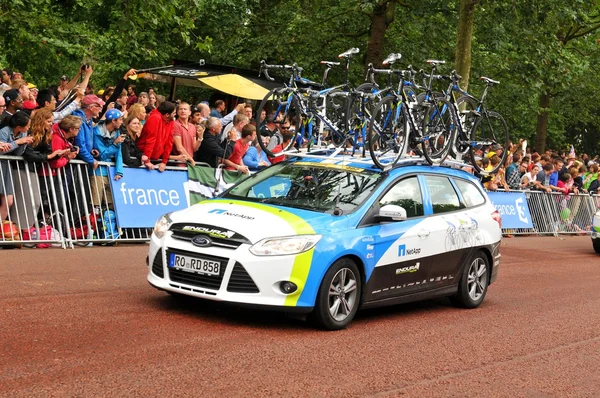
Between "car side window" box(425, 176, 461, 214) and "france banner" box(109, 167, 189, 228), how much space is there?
5620 millimetres

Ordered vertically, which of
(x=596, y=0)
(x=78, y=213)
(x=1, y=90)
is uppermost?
(x=596, y=0)

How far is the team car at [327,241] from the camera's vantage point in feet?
27.9

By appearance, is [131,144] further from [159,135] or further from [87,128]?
[87,128]

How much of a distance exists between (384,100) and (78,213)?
17.3 feet

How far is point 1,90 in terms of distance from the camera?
15.1 m

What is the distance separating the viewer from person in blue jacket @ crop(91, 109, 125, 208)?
47.3ft

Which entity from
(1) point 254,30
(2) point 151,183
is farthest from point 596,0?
(2) point 151,183

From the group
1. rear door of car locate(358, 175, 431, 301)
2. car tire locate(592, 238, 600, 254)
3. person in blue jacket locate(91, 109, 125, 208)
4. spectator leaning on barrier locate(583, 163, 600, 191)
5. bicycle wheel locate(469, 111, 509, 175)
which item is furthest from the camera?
spectator leaning on barrier locate(583, 163, 600, 191)

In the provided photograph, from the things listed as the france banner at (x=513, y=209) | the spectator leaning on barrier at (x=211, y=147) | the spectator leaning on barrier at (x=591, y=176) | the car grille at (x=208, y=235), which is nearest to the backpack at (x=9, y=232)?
the spectator leaning on barrier at (x=211, y=147)

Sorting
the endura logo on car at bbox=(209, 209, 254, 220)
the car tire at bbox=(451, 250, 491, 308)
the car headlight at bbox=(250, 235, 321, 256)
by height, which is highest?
the endura logo on car at bbox=(209, 209, 254, 220)

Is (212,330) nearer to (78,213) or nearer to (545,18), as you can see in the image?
(78,213)

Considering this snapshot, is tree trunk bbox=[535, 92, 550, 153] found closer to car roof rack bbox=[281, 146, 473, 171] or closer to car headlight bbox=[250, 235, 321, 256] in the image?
car roof rack bbox=[281, 146, 473, 171]

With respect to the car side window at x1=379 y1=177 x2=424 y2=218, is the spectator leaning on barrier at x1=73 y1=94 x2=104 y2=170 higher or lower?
higher

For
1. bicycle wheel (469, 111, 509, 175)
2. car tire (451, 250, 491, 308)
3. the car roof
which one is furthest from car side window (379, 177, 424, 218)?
bicycle wheel (469, 111, 509, 175)
